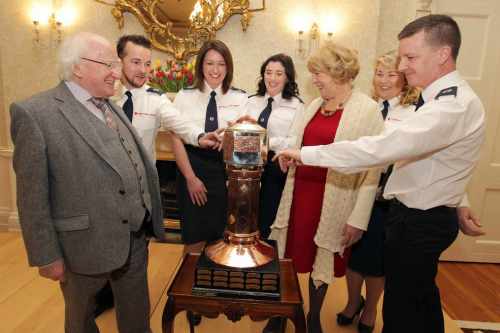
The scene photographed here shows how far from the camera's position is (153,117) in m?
2.17

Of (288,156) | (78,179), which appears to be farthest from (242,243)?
(78,179)

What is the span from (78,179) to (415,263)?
1.38 meters

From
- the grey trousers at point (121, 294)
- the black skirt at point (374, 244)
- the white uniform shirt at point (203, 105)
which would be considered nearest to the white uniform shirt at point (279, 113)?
the white uniform shirt at point (203, 105)

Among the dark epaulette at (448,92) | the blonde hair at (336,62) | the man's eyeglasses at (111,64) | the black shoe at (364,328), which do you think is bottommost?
the black shoe at (364,328)

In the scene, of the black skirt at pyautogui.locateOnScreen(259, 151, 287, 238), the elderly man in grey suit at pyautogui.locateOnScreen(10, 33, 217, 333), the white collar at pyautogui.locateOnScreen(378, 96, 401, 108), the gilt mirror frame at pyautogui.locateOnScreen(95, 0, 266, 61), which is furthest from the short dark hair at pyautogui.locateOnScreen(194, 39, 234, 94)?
the gilt mirror frame at pyautogui.locateOnScreen(95, 0, 266, 61)

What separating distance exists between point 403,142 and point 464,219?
536 mm

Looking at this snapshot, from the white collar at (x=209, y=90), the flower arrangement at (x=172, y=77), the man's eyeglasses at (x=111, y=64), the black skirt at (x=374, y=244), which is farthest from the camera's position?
the flower arrangement at (x=172, y=77)

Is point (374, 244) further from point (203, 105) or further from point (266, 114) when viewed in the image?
point (203, 105)

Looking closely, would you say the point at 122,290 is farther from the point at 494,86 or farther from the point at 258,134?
the point at 494,86

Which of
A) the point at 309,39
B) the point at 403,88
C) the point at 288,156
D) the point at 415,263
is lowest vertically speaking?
the point at 415,263

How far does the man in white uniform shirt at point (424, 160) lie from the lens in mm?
1290

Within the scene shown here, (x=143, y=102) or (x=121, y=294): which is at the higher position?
(x=143, y=102)

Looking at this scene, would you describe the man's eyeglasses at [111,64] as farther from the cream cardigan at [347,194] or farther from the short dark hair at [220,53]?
the cream cardigan at [347,194]

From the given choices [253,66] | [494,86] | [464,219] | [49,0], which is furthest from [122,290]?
[494,86]
